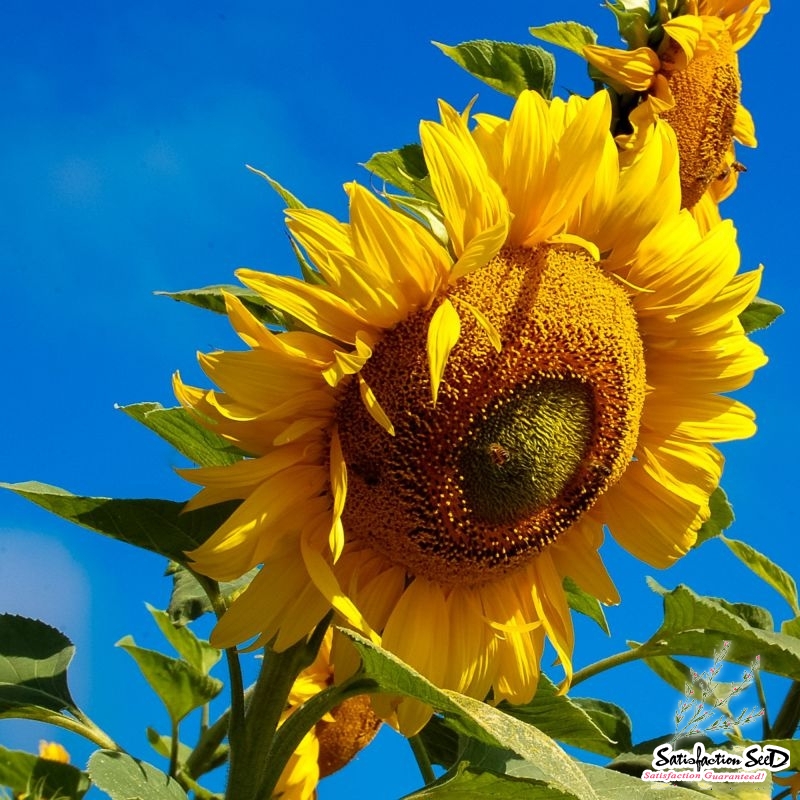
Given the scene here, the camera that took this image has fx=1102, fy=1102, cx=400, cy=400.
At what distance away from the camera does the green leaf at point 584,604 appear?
8.93ft

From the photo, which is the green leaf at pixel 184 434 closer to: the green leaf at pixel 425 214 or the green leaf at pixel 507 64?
the green leaf at pixel 425 214

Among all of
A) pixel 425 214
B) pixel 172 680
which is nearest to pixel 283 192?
pixel 425 214

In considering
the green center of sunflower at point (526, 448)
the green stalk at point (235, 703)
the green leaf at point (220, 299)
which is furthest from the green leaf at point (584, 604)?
the green leaf at point (220, 299)

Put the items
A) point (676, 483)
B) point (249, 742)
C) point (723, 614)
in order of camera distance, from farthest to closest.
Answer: point (676, 483), point (723, 614), point (249, 742)

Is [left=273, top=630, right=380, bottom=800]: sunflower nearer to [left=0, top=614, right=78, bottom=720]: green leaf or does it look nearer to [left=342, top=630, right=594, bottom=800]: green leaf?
[left=0, top=614, right=78, bottom=720]: green leaf

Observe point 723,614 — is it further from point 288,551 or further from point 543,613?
point 288,551

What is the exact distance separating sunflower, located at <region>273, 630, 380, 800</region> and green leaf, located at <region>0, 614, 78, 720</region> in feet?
2.90

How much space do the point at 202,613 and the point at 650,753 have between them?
1.27m

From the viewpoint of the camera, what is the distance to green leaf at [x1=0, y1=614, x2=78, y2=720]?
8.02ft

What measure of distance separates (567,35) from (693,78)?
1.33ft

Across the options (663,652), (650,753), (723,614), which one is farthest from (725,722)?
(723,614)

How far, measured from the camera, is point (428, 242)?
6.58 feet

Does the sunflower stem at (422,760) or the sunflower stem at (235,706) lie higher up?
the sunflower stem at (235,706)

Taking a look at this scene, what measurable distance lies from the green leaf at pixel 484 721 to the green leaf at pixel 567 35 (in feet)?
5.95
